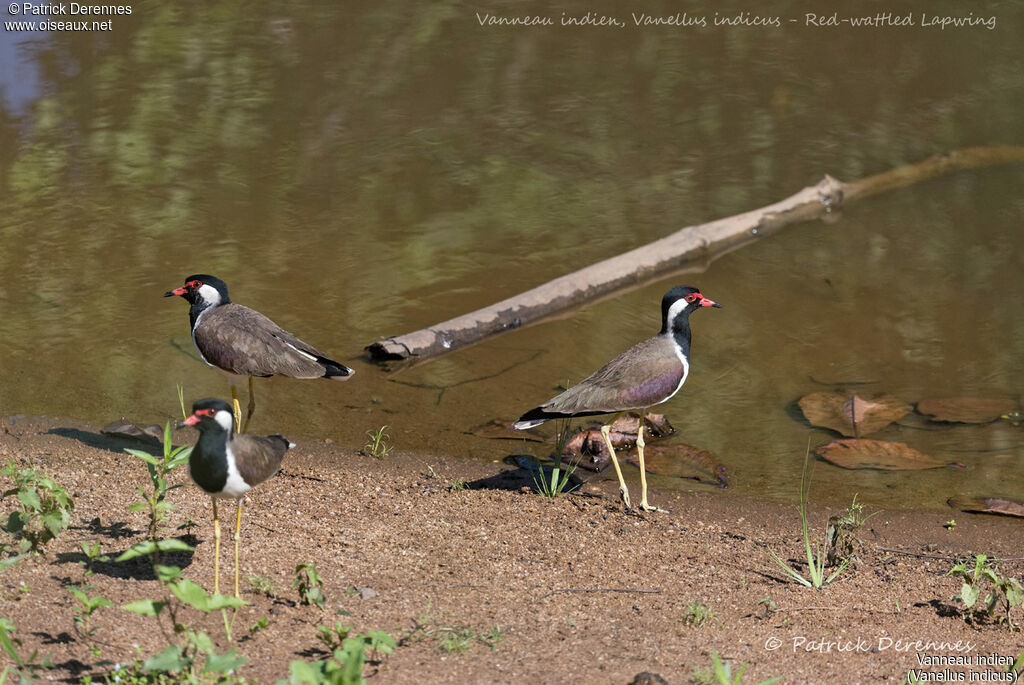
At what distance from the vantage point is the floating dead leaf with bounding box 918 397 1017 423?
26.3ft

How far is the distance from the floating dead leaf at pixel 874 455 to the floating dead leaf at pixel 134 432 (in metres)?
4.35

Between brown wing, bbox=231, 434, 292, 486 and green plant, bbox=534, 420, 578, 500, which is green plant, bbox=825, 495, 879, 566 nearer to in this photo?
green plant, bbox=534, 420, 578, 500

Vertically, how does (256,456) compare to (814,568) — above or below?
above

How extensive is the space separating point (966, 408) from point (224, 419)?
5.43 meters

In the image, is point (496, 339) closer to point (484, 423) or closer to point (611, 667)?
point (484, 423)

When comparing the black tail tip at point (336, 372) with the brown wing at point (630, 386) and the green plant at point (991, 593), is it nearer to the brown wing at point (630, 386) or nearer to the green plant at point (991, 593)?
the brown wing at point (630, 386)

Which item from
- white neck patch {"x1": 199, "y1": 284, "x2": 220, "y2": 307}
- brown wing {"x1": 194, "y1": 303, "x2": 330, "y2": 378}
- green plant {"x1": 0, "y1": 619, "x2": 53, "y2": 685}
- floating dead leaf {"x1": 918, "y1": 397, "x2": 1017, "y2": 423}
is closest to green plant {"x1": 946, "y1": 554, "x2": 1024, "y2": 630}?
floating dead leaf {"x1": 918, "y1": 397, "x2": 1017, "y2": 423}

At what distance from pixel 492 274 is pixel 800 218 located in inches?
129

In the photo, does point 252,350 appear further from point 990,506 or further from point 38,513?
point 990,506

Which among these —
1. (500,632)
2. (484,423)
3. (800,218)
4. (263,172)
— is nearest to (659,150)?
(800,218)

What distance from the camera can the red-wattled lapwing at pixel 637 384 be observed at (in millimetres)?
6723

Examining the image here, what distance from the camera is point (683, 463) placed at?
24.6ft

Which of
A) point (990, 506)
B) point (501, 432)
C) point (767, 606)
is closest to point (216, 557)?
point (767, 606)

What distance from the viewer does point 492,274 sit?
33.7 ft
